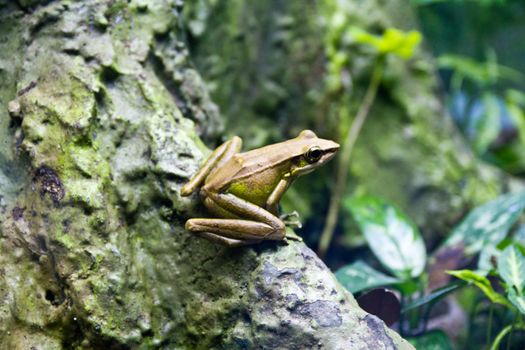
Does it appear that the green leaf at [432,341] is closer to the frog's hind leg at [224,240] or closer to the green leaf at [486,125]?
the frog's hind leg at [224,240]

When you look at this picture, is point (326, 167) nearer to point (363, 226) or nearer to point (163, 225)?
point (363, 226)

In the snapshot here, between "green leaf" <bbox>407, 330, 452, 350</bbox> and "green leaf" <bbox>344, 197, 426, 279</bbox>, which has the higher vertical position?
"green leaf" <bbox>344, 197, 426, 279</bbox>

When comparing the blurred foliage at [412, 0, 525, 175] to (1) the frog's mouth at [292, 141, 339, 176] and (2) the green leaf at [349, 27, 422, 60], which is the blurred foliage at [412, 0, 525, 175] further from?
(1) the frog's mouth at [292, 141, 339, 176]

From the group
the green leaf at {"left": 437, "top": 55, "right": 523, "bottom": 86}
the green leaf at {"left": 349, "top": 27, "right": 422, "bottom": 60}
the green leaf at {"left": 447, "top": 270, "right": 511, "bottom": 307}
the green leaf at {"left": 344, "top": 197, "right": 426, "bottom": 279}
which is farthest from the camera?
the green leaf at {"left": 437, "top": 55, "right": 523, "bottom": 86}

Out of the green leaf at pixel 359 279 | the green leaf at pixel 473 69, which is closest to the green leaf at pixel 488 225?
the green leaf at pixel 359 279

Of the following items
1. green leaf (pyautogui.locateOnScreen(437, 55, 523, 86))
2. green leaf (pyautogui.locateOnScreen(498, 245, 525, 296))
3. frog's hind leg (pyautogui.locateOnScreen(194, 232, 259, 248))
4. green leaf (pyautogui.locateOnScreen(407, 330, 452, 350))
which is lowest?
green leaf (pyautogui.locateOnScreen(407, 330, 452, 350))

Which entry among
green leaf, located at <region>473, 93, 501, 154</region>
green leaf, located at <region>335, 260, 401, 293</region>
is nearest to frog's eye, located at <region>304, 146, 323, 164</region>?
green leaf, located at <region>335, 260, 401, 293</region>

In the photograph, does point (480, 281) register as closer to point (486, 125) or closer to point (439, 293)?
point (439, 293)

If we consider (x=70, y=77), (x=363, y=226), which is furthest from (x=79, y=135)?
(x=363, y=226)
